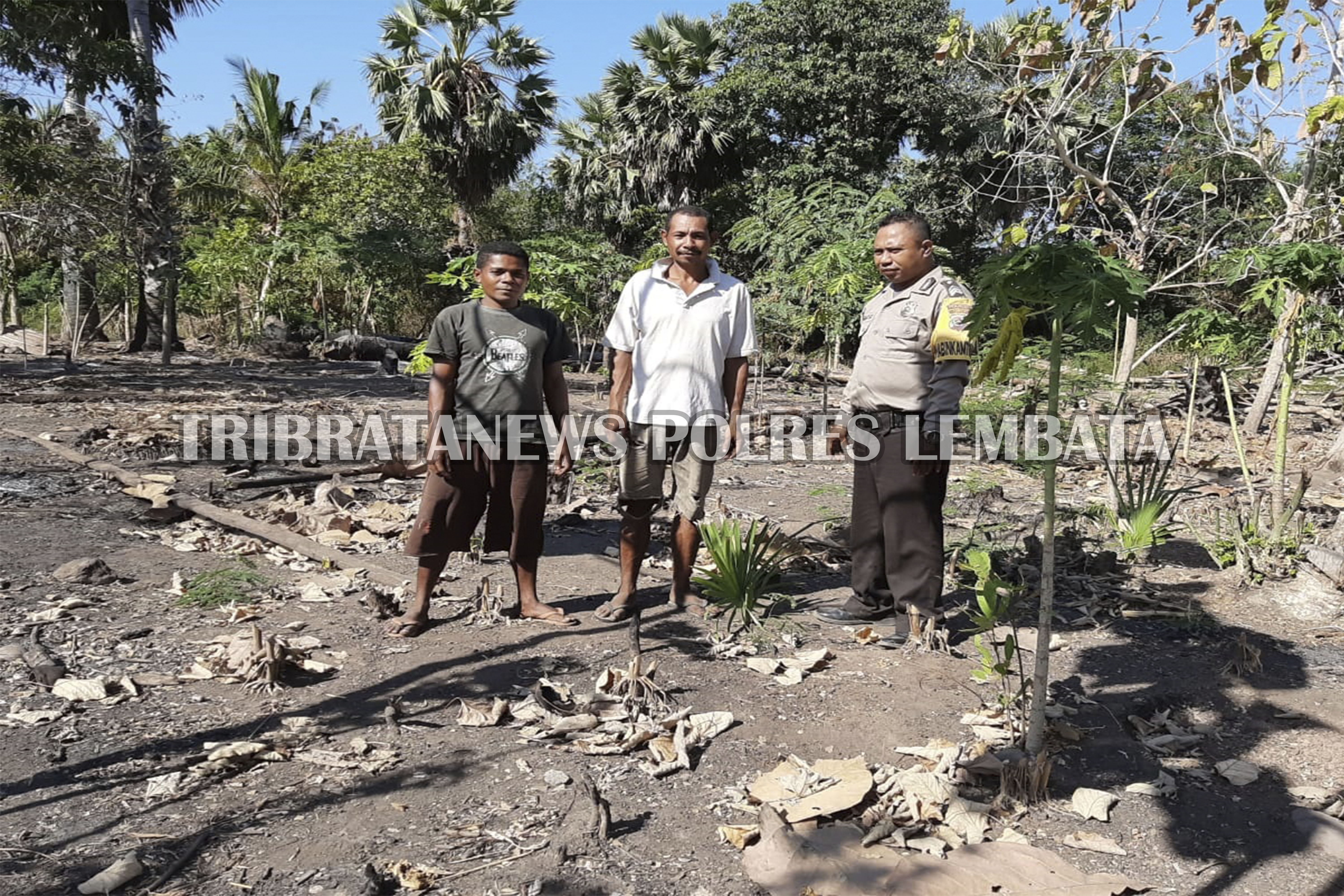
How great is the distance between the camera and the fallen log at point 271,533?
4.75 m

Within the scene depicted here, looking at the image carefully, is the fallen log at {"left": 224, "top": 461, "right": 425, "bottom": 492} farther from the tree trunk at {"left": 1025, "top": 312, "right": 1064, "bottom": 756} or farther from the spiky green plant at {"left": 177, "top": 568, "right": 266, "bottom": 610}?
the tree trunk at {"left": 1025, "top": 312, "right": 1064, "bottom": 756}

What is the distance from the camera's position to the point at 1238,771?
294 cm

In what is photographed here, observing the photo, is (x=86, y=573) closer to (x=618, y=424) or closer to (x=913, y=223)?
(x=618, y=424)

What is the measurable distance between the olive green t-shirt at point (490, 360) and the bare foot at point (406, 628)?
0.81m

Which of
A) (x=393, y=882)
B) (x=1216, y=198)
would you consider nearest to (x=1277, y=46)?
(x=393, y=882)

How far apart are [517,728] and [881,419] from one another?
73.4 inches

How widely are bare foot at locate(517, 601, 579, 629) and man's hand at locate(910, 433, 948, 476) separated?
1596mm

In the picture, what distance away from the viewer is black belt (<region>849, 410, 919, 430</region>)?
3787mm

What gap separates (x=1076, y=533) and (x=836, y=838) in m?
3.73

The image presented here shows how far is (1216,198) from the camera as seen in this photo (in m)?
15.8

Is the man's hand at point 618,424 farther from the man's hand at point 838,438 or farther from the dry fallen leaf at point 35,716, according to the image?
the dry fallen leaf at point 35,716

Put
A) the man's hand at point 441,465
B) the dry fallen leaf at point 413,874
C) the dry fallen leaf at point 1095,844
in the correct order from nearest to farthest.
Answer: the dry fallen leaf at point 413,874 < the dry fallen leaf at point 1095,844 < the man's hand at point 441,465

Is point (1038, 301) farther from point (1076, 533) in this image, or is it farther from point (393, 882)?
point (1076, 533)

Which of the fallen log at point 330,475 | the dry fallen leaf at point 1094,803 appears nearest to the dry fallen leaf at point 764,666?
the dry fallen leaf at point 1094,803
